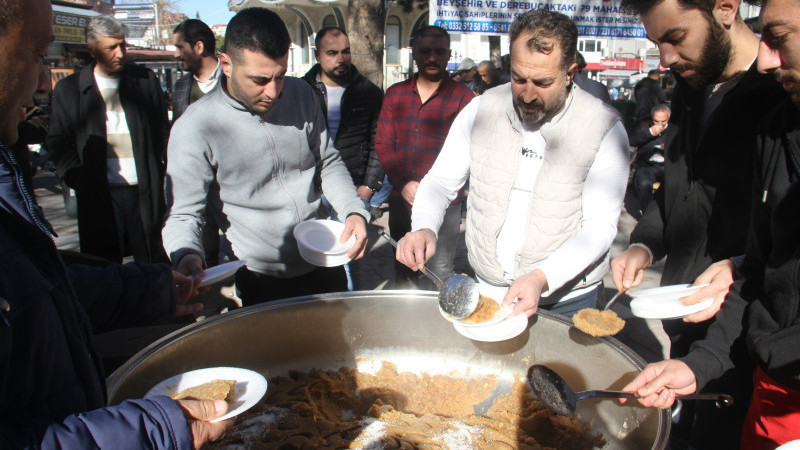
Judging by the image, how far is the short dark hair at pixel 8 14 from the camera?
0.90 meters

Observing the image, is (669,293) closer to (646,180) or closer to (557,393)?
(557,393)

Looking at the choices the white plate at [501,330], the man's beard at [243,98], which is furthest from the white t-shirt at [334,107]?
the white plate at [501,330]

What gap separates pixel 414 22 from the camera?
2356 centimetres

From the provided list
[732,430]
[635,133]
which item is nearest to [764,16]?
[732,430]

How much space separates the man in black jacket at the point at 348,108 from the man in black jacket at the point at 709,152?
2293 millimetres

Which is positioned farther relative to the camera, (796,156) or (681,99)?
(681,99)

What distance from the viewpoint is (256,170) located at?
7.13ft

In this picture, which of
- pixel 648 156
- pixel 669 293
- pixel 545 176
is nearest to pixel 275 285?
pixel 545 176

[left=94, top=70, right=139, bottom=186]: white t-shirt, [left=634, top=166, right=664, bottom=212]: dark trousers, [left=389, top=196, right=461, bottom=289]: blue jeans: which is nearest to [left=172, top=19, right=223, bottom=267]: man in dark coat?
[left=94, top=70, right=139, bottom=186]: white t-shirt

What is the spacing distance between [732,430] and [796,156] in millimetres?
1077

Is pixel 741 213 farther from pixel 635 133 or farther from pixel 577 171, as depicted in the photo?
pixel 635 133

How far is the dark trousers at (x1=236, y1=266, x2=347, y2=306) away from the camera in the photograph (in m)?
2.38

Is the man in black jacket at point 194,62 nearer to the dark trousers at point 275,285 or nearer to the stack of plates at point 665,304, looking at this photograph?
the dark trousers at point 275,285

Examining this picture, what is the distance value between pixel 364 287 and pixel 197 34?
235 cm
